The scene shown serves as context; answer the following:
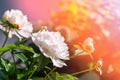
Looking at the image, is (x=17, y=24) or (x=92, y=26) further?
(x=92, y=26)

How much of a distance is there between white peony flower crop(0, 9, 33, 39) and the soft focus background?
45 centimetres

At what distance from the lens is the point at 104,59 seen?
1168mm

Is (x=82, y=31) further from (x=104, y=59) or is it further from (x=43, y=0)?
(x=43, y=0)

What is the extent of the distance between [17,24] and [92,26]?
0.54 meters

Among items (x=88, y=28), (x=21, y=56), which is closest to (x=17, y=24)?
(x=21, y=56)

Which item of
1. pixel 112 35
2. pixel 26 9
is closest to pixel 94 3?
pixel 112 35

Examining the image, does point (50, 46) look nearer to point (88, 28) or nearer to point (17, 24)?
point (17, 24)

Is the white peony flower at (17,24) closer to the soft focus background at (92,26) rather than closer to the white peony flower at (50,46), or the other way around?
the white peony flower at (50,46)

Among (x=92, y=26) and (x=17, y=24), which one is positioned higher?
(x=17, y=24)

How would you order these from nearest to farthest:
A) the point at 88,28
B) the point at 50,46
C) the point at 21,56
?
1. the point at 50,46
2. the point at 21,56
3. the point at 88,28

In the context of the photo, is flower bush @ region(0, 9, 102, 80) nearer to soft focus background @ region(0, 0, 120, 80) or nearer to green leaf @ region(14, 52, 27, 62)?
green leaf @ region(14, 52, 27, 62)

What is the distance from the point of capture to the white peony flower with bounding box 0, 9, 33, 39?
2.24ft

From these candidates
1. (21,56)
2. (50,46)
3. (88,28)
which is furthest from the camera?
(88,28)

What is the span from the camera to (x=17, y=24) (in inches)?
26.9
